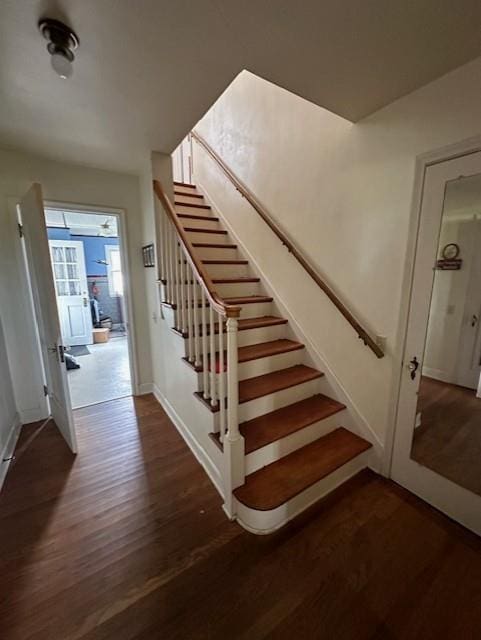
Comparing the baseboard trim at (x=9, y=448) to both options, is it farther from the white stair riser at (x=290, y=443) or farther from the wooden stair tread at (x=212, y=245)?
the wooden stair tread at (x=212, y=245)

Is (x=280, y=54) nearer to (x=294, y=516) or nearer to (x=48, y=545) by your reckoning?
(x=294, y=516)

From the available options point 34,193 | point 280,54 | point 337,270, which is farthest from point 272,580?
point 34,193

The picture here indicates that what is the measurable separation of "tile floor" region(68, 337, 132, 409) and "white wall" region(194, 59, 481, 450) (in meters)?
2.39

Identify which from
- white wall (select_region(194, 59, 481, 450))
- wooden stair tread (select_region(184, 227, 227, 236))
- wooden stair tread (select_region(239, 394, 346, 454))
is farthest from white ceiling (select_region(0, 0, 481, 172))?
wooden stair tread (select_region(239, 394, 346, 454))

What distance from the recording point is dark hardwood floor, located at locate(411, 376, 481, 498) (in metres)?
1.58

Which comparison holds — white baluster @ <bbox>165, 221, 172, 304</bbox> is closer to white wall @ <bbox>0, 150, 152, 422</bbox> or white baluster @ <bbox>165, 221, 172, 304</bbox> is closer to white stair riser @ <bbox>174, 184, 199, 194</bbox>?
white wall @ <bbox>0, 150, 152, 422</bbox>

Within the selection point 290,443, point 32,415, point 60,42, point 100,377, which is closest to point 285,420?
point 290,443

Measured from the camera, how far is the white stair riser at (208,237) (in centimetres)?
302

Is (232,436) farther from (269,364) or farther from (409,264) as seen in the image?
(409,264)

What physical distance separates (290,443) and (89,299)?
597 cm

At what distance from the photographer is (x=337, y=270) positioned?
2.08 meters

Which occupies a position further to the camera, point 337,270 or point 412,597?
point 337,270

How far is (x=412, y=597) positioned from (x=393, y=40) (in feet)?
8.10

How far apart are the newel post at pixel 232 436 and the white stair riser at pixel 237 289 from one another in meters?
1.28
